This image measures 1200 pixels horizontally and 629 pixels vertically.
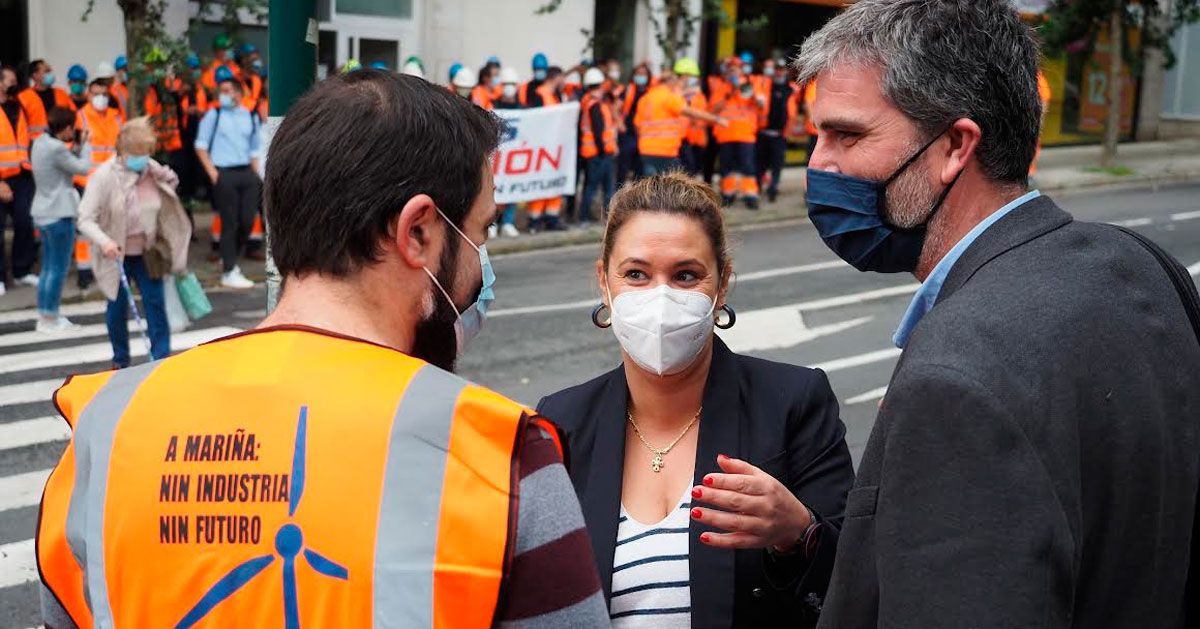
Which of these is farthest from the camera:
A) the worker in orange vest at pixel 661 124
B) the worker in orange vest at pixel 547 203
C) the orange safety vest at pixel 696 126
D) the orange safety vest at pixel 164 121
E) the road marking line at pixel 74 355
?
the orange safety vest at pixel 696 126

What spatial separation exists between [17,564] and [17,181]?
27.4 feet

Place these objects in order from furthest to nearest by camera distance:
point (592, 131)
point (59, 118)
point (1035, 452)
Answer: point (592, 131) < point (59, 118) < point (1035, 452)

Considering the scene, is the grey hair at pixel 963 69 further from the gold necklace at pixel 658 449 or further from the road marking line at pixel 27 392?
the road marking line at pixel 27 392

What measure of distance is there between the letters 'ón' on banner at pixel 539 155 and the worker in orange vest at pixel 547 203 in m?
0.13

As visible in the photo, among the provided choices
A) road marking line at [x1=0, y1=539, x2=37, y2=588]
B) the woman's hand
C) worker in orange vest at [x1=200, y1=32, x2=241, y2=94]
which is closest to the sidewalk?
worker in orange vest at [x1=200, y1=32, x2=241, y2=94]

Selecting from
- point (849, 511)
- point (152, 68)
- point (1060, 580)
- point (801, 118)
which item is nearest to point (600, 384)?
point (849, 511)

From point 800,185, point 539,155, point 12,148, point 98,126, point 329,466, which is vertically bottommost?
point 800,185

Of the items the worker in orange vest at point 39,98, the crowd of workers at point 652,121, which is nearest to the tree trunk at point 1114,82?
the crowd of workers at point 652,121

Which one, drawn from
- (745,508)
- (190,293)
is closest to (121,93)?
(190,293)

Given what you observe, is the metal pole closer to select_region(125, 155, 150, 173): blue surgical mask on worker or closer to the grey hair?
the grey hair

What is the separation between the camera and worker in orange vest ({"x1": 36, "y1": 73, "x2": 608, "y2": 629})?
5.63 ft

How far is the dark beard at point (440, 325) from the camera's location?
201cm

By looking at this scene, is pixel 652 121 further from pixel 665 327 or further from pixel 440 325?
pixel 440 325

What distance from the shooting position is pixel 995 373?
68.4 inches
